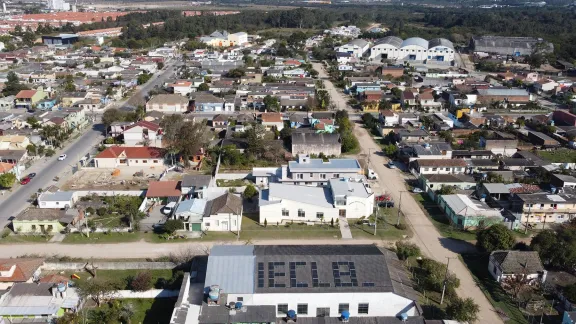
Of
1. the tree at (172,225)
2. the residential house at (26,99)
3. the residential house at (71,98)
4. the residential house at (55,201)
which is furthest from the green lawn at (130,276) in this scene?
the residential house at (26,99)

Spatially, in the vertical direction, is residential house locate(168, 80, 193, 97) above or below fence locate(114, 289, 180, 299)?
above

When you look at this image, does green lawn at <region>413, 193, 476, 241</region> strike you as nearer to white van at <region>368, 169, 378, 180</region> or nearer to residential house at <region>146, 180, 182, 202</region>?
white van at <region>368, 169, 378, 180</region>

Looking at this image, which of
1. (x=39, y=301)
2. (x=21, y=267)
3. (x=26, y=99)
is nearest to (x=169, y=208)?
(x=21, y=267)

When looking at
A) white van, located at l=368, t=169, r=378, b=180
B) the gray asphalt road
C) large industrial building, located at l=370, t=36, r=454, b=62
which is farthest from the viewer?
large industrial building, located at l=370, t=36, r=454, b=62

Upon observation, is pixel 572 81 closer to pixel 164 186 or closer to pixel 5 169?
pixel 164 186

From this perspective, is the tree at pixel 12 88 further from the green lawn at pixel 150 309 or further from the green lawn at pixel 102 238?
the green lawn at pixel 150 309

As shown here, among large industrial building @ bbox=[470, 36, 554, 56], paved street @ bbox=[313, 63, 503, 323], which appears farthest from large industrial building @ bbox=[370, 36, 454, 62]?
paved street @ bbox=[313, 63, 503, 323]
